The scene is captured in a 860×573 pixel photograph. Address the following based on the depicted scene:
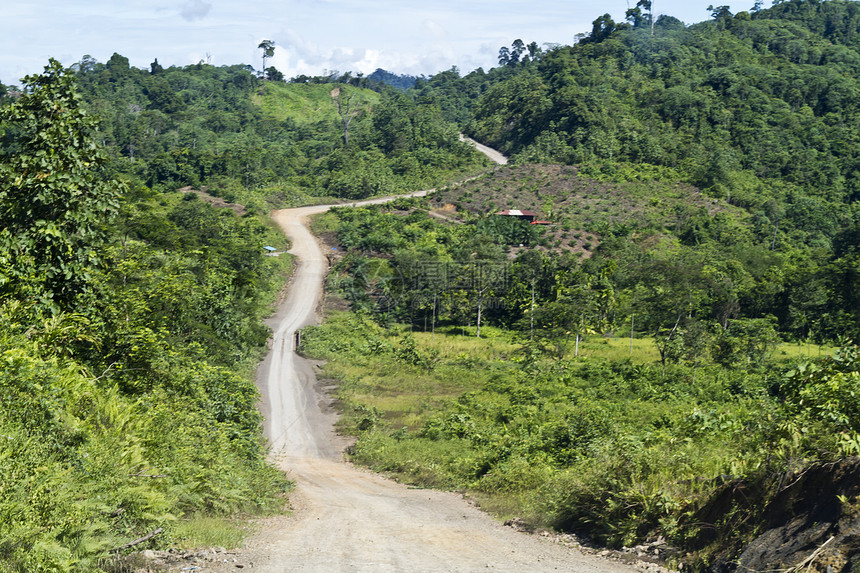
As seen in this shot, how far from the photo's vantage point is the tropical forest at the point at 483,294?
987 cm

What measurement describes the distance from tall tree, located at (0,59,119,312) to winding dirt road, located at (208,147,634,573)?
578cm

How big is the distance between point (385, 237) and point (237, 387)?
38.4 meters

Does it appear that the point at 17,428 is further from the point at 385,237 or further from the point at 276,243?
the point at 276,243

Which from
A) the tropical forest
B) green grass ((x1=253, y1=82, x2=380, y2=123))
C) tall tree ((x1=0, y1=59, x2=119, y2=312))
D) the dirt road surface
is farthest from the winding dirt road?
green grass ((x1=253, y1=82, x2=380, y2=123))

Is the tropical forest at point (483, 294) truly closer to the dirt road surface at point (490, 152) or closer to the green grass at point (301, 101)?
the green grass at point (301, 101)

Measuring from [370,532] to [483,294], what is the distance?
132 feet

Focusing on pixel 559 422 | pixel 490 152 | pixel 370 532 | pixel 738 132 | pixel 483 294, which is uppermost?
pixel 738 132

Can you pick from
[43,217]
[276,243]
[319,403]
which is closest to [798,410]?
[43,217]

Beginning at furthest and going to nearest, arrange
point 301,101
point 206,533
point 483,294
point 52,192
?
point 301,101 < point 483,294 < point 52,192 < point 206,533

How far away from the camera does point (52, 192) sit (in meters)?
13.1

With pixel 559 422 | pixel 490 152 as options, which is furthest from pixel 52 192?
pixel 490 152

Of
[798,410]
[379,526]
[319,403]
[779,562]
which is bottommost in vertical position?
[319,403]

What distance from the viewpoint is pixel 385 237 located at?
61.6 m

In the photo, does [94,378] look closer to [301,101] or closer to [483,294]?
[483,294]
